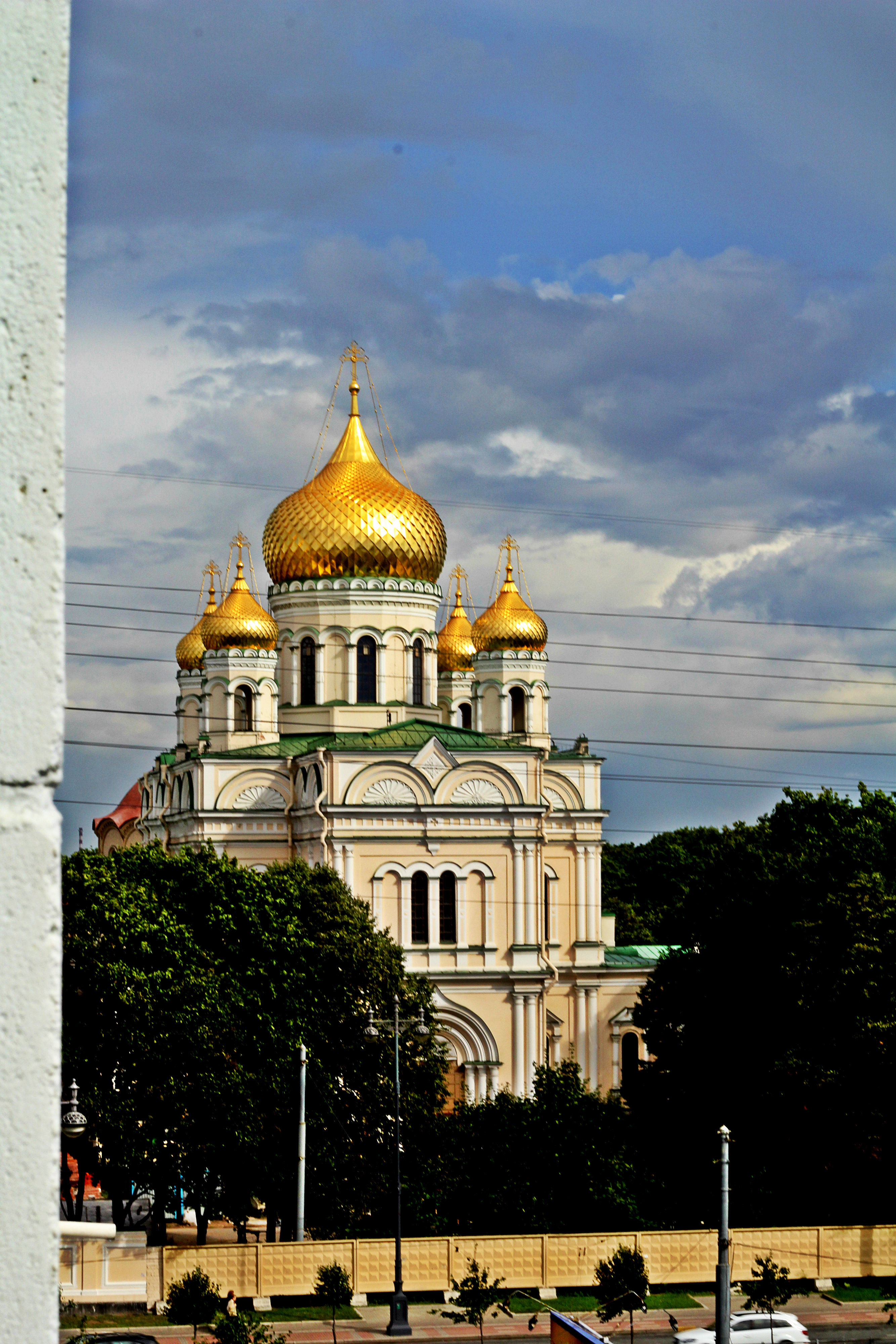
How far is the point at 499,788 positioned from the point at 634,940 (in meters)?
31.0

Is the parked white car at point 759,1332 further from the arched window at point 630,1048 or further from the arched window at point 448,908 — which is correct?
the arched window at point 630,1048

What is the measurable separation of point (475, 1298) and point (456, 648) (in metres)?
42.1

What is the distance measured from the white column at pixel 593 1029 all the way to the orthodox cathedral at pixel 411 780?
6 centimetres

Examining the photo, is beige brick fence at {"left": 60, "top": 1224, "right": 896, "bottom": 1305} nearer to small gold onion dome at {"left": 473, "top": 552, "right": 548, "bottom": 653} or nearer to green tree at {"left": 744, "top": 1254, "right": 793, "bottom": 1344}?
green tree at {"left": 744, "top": 1254, "right": 793, "bottom": 1344}

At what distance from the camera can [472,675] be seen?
67625 millimetres

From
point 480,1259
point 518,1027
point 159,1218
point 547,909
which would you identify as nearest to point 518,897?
point 518,1027

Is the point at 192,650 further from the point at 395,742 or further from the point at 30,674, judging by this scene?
the point at 30,674

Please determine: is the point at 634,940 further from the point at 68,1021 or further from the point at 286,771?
the point at 68,1021

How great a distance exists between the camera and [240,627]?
5862 cm

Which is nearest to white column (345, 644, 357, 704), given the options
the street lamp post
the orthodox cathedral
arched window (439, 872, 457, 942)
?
the orthodox cathedral

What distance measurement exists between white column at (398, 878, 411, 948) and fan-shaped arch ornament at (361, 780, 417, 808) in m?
2.05

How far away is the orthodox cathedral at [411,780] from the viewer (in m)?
49.5

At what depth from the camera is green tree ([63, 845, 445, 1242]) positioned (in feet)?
109

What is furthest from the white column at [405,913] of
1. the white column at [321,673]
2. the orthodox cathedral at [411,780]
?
the white column at [321,673]
